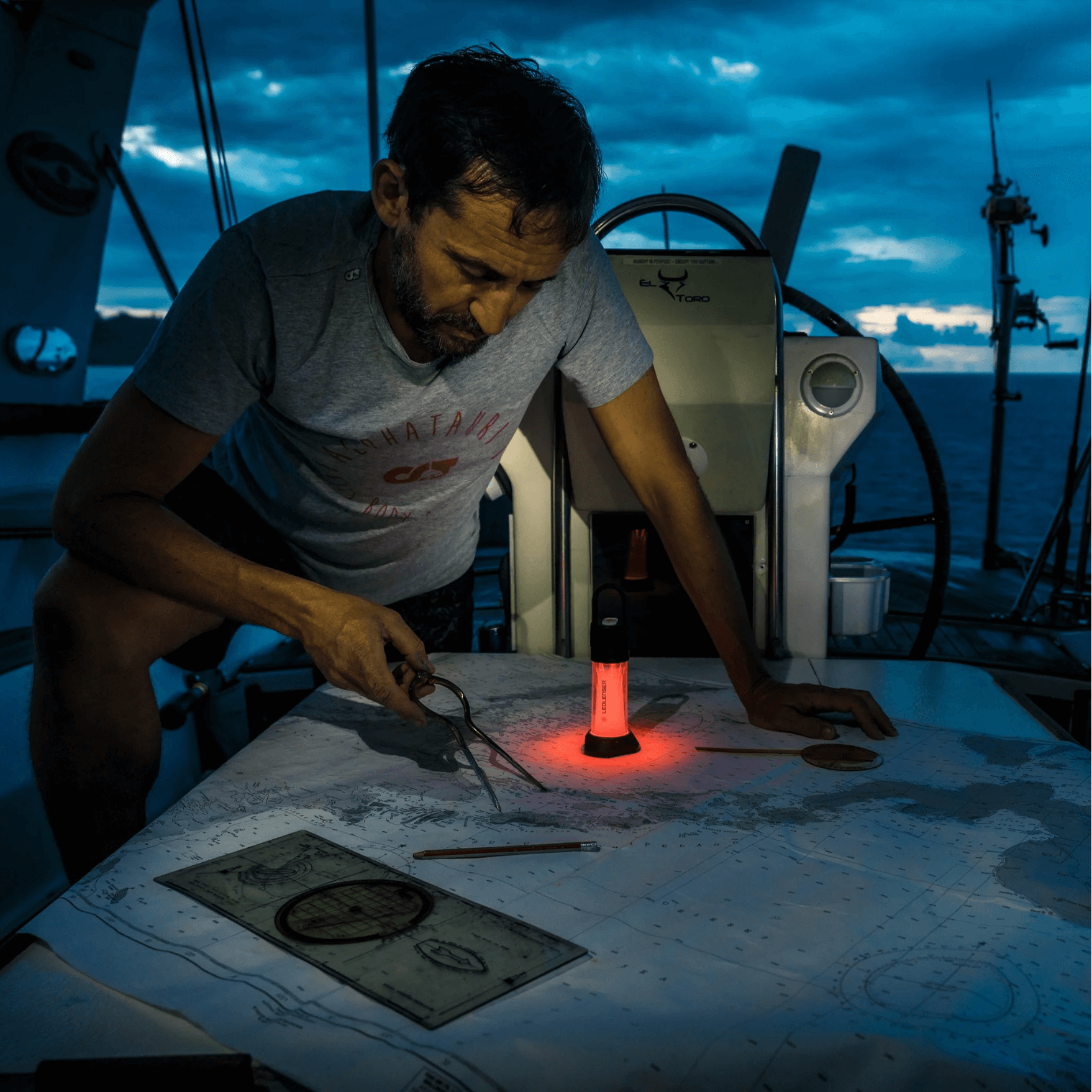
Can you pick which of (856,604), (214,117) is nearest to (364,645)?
(856,604)

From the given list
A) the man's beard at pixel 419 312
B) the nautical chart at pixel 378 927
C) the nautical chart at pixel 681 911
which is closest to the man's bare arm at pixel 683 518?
the nautical chart at pixel 681 911

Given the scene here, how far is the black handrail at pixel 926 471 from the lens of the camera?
2.20 meters

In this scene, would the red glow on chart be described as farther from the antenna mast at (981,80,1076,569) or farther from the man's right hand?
the antenna mast at (981,80,1076,569)

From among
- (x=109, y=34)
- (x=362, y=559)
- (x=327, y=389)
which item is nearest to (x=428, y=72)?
(x=327, y=389)

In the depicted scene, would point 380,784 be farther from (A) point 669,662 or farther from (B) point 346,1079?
(A) point 669,662

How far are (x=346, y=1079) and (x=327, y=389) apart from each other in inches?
38.7

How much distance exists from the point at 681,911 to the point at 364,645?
0.46m

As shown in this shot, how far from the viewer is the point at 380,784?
3.43 ft

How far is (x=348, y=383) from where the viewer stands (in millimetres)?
1347

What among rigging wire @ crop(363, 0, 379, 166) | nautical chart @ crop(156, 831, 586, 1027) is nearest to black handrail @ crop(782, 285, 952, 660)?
nautical chart @ crop(156, 831, 586, 1027)

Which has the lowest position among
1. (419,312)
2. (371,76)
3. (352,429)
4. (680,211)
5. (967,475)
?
(967,475)

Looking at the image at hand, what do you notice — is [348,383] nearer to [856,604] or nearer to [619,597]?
[619,597]

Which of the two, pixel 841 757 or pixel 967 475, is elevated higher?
pixel 841 757

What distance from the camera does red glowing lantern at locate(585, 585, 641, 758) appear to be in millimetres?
1156
